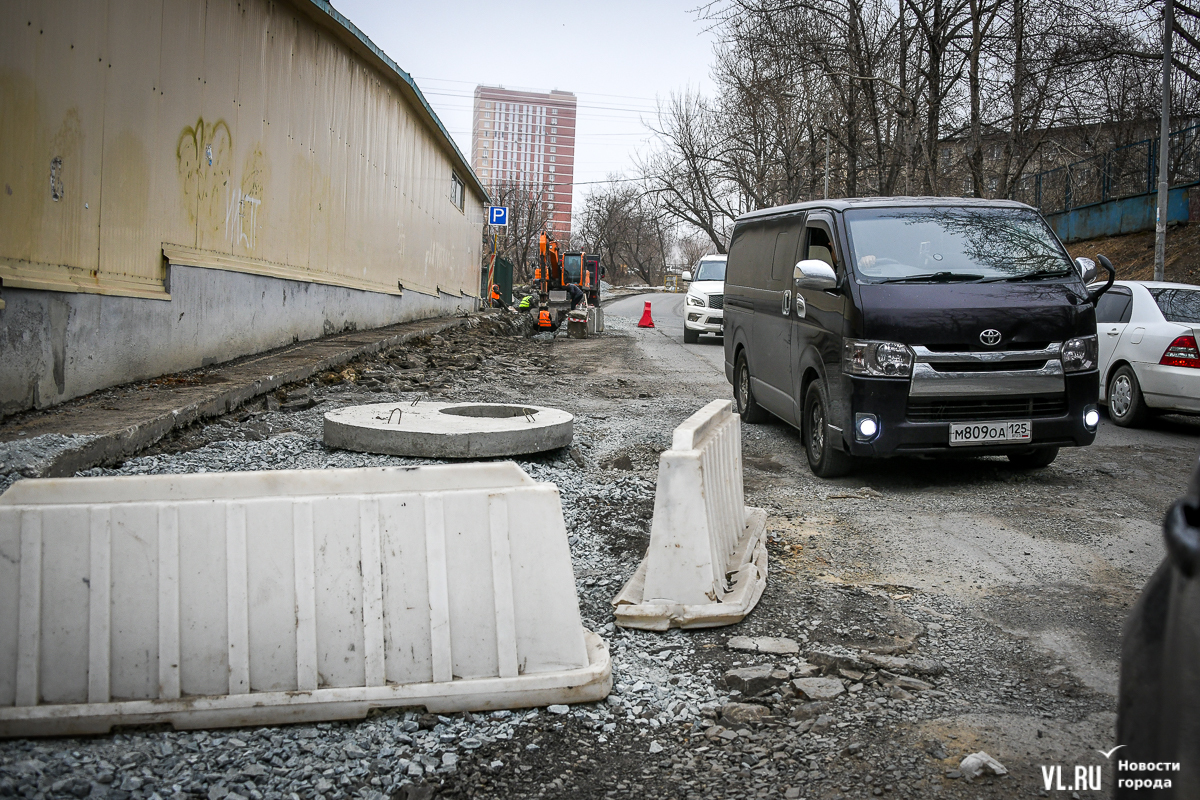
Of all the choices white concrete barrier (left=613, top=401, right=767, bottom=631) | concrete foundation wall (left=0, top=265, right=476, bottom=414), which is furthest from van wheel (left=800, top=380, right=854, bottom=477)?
concrete foundation wall (left=0, top=265, right=476, bottom=414)

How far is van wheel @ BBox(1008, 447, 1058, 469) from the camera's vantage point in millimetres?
6945

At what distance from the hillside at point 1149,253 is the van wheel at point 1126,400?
11.7 meters

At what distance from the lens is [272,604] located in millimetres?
2900

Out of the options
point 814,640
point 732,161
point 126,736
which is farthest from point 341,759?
point 732,161

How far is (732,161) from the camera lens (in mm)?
43344

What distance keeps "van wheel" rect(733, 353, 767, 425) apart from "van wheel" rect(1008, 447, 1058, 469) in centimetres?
255

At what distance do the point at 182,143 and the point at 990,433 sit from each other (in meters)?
7.08

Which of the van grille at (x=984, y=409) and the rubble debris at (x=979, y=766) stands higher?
the van grille at (x=984, y=409)

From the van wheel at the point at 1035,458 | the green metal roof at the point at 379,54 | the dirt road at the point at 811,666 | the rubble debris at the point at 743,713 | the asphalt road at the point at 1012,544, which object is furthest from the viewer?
the green metal roof at the point at 379,54

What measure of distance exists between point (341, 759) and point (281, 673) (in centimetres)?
37

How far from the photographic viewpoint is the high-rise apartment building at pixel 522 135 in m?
135

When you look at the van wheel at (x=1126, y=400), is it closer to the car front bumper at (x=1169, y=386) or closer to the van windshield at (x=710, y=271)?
the car front bumper at (x=1169, y=386)

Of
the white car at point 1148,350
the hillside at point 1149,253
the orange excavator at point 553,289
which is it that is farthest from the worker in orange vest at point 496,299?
the white car at point 1148,350

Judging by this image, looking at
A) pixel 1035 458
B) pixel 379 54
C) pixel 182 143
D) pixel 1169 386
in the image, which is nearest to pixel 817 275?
pixel 1035 458
